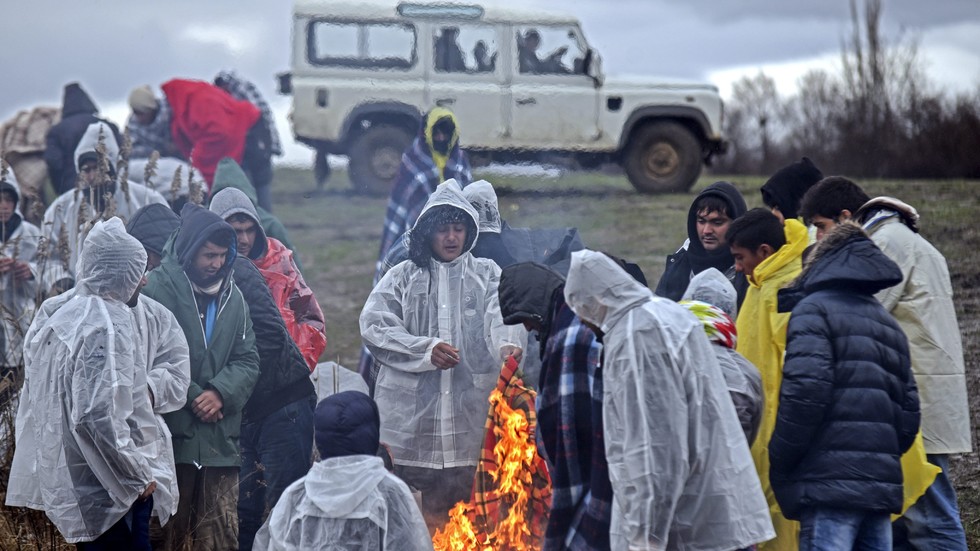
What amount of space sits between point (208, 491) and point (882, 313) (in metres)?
2.90

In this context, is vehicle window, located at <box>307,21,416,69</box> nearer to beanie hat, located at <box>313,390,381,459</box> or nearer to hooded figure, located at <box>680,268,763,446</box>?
hooded figure, located at <box>680,268,763,446</box>

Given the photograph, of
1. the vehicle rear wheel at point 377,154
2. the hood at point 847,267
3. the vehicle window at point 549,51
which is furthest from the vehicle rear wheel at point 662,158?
the hood at point 847,267

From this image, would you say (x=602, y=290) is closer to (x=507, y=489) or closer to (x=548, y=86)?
(x=507, y=489)

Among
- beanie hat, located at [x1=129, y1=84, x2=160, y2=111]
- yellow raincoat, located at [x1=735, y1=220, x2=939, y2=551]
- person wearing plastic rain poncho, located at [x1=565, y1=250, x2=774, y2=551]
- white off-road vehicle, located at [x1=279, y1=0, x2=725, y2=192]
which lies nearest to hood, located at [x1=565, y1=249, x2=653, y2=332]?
person wearing plastic rain poncho, located at [x1=565, y1=250, x2=774, y2=551]

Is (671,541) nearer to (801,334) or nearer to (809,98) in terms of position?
(801,334)

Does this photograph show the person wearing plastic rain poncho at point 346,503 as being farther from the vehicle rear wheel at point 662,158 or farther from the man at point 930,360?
the vehicle rear wheel at point 662,158

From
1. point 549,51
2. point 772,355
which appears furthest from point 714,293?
point 549,51

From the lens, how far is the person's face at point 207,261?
527cm

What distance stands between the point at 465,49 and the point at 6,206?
6.95m

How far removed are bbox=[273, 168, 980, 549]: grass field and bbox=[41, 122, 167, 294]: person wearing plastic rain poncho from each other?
2.82 metres

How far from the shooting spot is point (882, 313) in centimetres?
425

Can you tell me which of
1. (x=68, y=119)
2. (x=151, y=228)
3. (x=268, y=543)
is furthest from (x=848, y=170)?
(x=268, y=543)

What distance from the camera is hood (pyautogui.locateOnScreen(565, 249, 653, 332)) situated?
3.75 meters

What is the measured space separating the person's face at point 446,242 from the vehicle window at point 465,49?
7.75 meters
